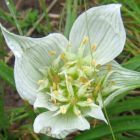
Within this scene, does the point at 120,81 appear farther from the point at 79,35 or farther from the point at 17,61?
the point at 17,61

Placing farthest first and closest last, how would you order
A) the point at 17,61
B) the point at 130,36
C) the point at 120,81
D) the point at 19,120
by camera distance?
the point at 130,36, the point at 19,120, the point at 120,81, the point at 17,61

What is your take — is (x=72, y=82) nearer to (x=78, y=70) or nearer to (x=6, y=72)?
(x=78, y=70)

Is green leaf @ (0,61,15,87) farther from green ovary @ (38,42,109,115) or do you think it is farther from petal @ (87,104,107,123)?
petal @ (87,104,107,123)

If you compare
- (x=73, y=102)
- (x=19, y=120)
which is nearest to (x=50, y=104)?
(x=73, y=102)

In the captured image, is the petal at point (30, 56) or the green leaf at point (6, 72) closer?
the petal at point (30, 56)

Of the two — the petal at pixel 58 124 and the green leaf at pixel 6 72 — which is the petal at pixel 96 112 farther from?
the green leaf at pixel 6 72

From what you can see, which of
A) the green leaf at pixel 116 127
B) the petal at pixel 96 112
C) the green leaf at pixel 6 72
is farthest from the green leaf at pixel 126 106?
the green leaf at pixel 6 72
